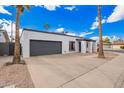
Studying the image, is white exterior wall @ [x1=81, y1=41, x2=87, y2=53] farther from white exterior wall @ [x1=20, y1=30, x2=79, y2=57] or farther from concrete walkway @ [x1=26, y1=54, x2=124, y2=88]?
concrete walkway @ [x1=26, y1=54, x2=124, y2=88]

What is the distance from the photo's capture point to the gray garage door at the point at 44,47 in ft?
47.6

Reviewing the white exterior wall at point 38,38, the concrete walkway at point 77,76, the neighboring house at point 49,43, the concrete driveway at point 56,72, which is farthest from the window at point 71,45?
the concrete walkway at point 77,76

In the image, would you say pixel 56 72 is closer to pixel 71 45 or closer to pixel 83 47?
pixel 71 45

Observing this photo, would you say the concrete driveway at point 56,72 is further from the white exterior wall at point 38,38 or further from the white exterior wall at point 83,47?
the white exterior wall at point 83,47

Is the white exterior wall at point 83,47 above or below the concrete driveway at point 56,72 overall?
above

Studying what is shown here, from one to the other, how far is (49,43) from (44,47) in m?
1.06

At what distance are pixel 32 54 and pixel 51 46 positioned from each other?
10.8 ft

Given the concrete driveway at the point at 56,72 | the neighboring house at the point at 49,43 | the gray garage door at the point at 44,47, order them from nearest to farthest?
the concrete driveway at the point at 56,72
the neighboring house at the point at 49,43
the gray garage door at the point at 44,47

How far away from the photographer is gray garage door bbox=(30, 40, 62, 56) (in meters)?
14.5

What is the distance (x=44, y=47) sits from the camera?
15.8 meters


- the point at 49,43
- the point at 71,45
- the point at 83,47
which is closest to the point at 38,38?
the point at 49,43

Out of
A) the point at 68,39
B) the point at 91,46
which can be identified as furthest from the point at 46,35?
the point at 91,46

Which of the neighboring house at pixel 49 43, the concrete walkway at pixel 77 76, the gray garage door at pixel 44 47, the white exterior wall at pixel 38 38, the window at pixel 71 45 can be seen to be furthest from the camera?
the window at pixel 71 45
